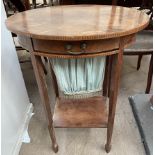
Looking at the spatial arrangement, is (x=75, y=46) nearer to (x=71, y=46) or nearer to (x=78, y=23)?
(x=71, y=46)

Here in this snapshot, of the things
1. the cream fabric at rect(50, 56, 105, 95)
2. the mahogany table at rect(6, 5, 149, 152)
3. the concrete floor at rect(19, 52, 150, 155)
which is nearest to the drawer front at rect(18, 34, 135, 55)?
the mahogany table at rect(6, 5, 149, 152)

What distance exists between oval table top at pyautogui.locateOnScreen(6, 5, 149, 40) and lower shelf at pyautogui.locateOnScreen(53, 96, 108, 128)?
0.61m

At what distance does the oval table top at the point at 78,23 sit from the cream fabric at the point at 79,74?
0.21 meters

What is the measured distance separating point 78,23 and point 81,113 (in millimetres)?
642

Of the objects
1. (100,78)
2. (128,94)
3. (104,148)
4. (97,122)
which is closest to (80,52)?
(100,78)

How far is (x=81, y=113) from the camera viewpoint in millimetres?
1253

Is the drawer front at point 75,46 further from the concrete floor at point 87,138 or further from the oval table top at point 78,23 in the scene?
the concrete floor at point 87,138

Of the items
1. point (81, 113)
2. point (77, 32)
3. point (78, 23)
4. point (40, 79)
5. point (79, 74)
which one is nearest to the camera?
point (77, 32)

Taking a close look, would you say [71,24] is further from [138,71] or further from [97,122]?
[138,71]

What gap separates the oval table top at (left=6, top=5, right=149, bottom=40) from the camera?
69 centimetres

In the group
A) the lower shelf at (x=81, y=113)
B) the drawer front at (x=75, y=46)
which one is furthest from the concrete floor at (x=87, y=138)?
the drawer front at (x=75, y=46)

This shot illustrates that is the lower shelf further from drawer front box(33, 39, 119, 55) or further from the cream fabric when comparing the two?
drawer front box(33, 39, 119, 55)

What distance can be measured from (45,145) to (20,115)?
255 millimetres

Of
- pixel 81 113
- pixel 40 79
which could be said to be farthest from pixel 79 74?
pixel 81 113
